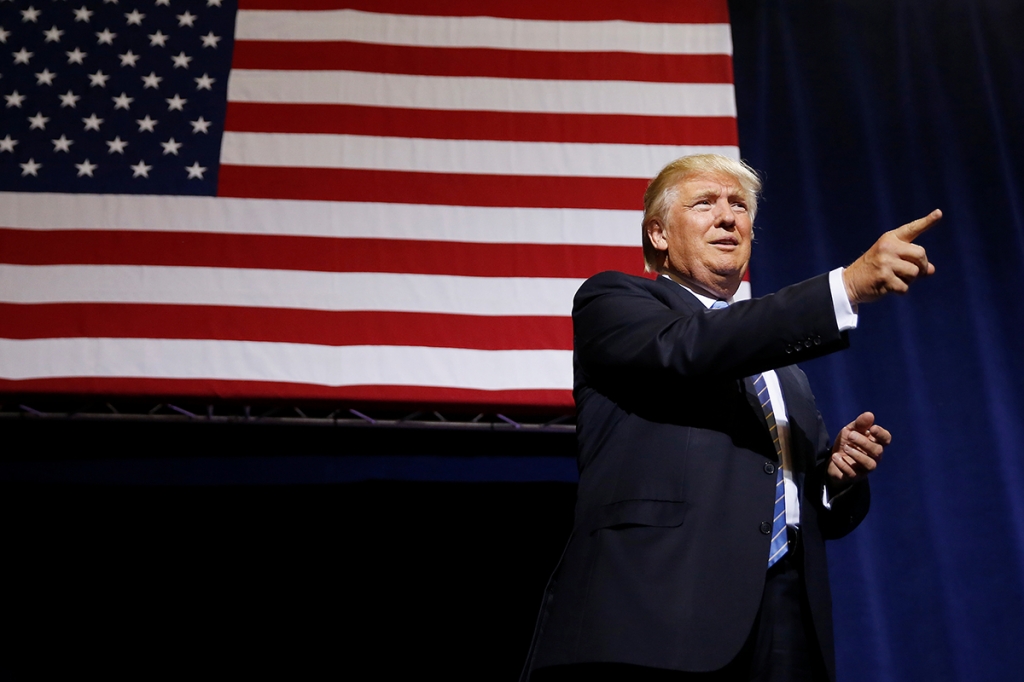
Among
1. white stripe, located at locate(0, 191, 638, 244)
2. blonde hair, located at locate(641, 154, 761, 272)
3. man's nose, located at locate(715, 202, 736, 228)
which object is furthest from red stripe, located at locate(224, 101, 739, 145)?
man's nose, located at locate(715, 202, 736, 228)

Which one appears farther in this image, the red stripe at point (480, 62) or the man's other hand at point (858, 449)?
the red stripe at point (480, 62)

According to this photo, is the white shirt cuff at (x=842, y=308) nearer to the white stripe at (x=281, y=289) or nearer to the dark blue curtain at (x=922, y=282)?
the white stripe at (x=281, y=289)

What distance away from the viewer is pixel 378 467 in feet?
9.02

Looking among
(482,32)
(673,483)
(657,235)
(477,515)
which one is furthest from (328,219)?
(673,483)

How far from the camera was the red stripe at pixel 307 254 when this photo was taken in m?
2.70

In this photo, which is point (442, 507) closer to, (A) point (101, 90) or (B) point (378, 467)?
(B) point (378, 467)

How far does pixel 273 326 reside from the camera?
264 centimetres

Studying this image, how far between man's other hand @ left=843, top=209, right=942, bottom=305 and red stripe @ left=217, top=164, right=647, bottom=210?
1.70m

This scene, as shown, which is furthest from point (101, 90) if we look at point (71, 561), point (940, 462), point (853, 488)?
point (940, 462)

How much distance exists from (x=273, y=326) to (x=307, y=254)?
241 mm

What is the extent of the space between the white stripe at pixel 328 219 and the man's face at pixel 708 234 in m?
1.02

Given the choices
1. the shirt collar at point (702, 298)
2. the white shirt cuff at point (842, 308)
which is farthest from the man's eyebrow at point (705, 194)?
the white shirt cuff at point (842, 308)

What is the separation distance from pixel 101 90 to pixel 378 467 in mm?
1512

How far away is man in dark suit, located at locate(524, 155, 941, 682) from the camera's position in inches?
45.7
